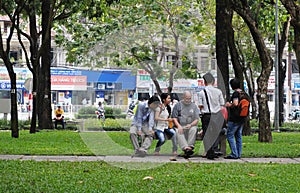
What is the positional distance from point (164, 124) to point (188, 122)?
578mm

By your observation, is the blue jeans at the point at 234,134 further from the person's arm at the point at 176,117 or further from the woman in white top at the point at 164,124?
the woman in white top at the point at 164,124

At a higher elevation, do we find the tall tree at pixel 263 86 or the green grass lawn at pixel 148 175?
the tall tree at pixel 263 86

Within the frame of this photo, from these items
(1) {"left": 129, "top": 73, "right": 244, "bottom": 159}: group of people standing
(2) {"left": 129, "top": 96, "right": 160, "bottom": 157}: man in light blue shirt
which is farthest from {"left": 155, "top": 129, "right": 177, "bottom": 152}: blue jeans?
(2) {"left": 129, "top": 96, "right": 160, "bottom": 157}: man in light blue shirt

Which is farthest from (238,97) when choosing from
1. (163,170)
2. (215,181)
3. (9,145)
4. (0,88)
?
(0,88)

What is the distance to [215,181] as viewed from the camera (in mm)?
9352

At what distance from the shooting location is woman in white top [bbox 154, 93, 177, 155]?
13469 millimetres

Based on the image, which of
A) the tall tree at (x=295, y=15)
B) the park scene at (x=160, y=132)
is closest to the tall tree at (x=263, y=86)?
the park scene at (x=160, y=132)

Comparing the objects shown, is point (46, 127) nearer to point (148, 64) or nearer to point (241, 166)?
point (148, 64)

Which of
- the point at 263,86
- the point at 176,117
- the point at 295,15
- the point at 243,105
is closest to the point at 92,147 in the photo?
the point at 176,117

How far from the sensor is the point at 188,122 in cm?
1341

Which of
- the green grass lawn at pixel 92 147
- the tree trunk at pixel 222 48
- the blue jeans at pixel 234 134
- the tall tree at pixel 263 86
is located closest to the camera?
the blue jeans at pixel 234 134

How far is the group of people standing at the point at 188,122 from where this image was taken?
505 inches

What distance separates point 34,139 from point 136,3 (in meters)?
9.15

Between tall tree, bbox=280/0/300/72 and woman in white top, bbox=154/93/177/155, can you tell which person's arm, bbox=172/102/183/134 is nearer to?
woman in white top, bbox=154/93/177/155
